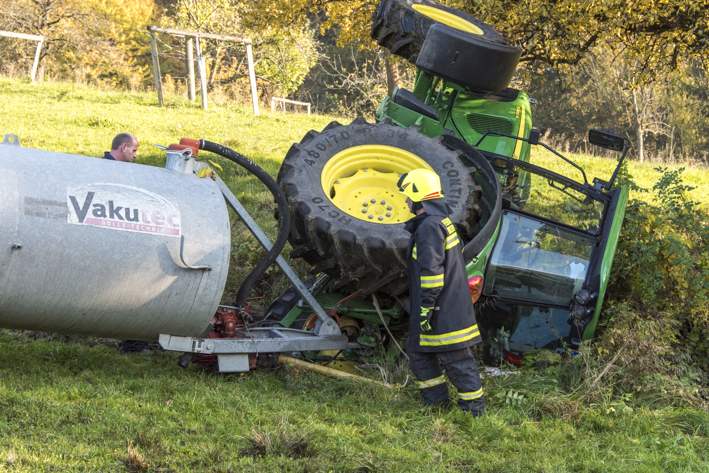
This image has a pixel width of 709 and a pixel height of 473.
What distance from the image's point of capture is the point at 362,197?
5539mm

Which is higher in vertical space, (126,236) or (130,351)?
(126,236)

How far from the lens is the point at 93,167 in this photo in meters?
4.17

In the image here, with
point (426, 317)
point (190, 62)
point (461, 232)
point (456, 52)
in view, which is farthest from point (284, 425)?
point (190, 62)

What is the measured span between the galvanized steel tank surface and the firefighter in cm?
131

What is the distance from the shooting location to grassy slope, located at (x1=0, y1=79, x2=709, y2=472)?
3391 mm

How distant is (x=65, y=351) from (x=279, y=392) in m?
1.69

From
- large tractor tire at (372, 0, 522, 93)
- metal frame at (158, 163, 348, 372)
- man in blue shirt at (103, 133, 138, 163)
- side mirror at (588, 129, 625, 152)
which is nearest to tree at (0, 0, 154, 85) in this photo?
large tractor tire at (372, 0, 522, 93)

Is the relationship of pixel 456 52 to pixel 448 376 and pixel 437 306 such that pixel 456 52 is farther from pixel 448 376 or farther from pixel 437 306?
pixel 448 376

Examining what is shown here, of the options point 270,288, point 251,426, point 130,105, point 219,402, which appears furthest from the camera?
point 130,105

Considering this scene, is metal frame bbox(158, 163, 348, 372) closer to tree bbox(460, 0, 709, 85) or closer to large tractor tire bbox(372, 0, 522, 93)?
large tractor tire bbox(372, 0, 522, 93)

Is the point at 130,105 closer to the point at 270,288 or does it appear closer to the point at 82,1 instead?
the point at 270,288

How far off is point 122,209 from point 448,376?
239 centimetres

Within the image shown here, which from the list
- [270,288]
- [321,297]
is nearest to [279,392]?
[321,297]

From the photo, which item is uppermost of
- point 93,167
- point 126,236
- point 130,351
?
point 93,167
